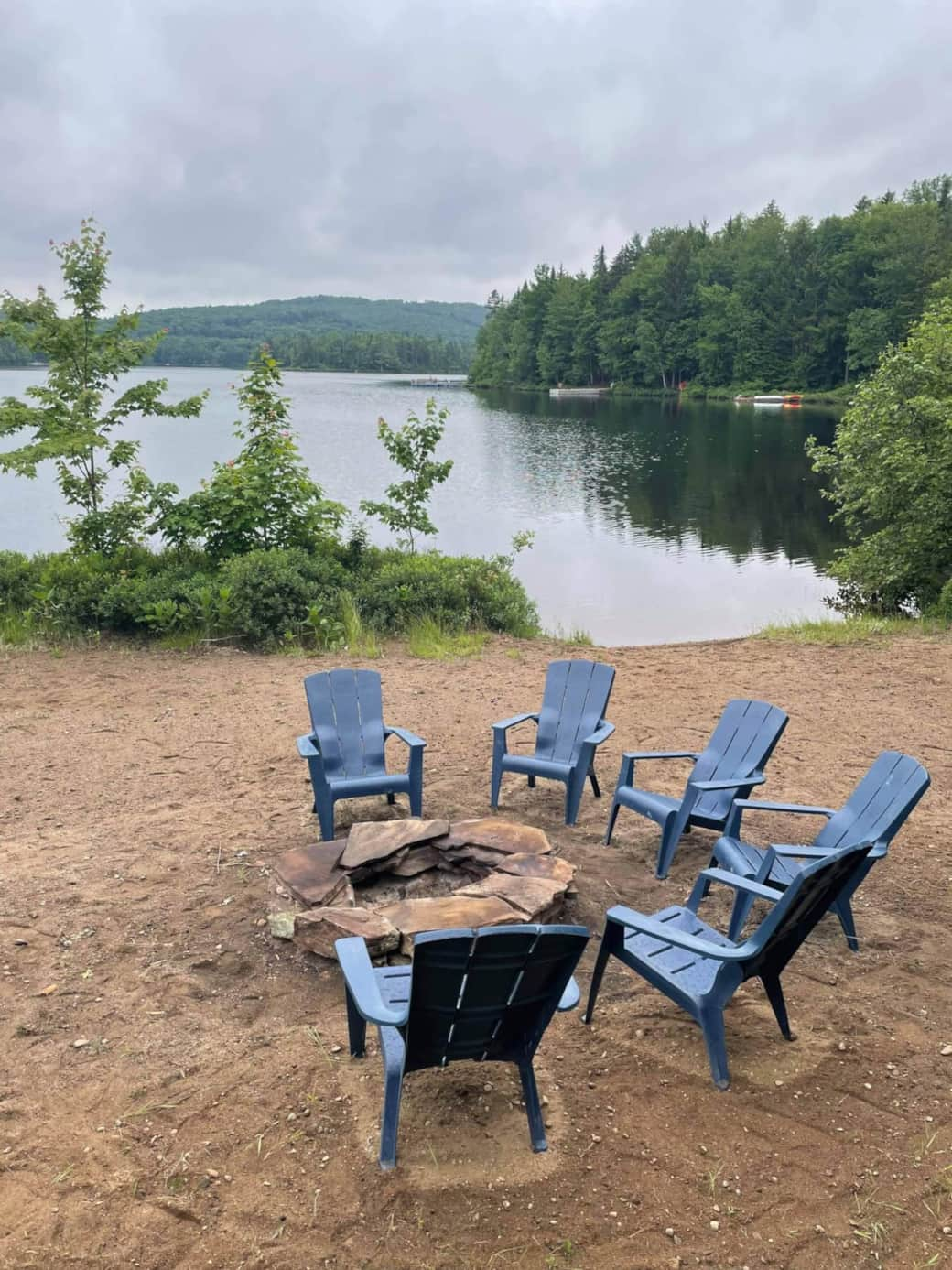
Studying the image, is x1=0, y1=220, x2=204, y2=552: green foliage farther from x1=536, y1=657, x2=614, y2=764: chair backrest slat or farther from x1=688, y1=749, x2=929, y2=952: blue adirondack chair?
x1=688, y1=749, x2=929, y2=952: blue adirondack chair

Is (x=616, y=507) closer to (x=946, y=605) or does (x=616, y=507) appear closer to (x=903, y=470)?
(x=903, y=470)

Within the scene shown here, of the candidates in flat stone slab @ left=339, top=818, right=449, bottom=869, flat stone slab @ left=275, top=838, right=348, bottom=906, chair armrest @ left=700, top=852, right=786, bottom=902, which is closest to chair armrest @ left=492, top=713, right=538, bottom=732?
flat stone slab @ left=339, top=818, right=449, bottom=869

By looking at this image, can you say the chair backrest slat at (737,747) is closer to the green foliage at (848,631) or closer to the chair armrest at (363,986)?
the chair armrest at (363,986)

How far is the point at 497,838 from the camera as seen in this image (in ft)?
15.2

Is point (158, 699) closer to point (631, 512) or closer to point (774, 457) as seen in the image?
point (631, 512)

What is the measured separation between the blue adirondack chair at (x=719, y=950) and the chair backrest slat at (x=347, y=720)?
218 cm

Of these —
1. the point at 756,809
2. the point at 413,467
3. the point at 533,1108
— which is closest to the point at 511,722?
the point at 756,809

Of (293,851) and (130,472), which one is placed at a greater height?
(130,472)

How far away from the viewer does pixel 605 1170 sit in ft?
8.96

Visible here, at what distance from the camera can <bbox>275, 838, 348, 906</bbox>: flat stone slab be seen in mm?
4145

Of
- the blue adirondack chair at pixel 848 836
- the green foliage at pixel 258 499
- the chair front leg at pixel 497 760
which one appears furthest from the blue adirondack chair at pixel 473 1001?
the green foliage at pixel 258 499

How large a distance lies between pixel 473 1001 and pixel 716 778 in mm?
2740

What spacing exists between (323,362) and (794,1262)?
138 m

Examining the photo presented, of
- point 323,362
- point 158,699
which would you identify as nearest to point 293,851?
point 158,699
